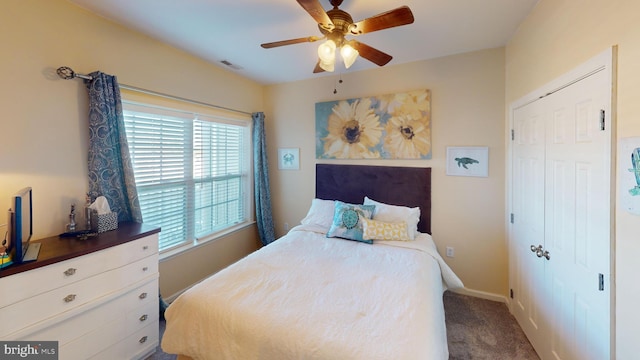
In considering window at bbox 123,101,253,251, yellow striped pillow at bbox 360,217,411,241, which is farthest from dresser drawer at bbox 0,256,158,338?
yellow striped pillow at bbox 360,217,411,241

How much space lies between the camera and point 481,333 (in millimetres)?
2158

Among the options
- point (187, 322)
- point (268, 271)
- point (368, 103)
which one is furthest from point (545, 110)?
point (187, 322)

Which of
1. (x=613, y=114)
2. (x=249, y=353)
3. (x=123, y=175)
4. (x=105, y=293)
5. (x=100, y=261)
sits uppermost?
(x=613, y=114)

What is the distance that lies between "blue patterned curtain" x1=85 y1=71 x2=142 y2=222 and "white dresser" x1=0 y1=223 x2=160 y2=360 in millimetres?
209

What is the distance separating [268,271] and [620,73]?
2.24 m

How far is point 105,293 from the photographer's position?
1.63 m

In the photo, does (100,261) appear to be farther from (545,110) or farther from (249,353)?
(545,110)

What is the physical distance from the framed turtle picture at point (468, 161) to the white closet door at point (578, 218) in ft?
2.88

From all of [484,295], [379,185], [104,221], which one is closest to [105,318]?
[104,221]

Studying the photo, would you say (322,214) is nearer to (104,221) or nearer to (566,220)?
(104,221)

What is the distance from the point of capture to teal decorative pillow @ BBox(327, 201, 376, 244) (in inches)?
102

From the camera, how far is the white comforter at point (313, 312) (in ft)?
3.93

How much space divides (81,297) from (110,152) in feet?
3.50

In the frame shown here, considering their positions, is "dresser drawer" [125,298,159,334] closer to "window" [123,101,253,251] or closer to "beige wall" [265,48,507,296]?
"window" [123,101,253,251]
